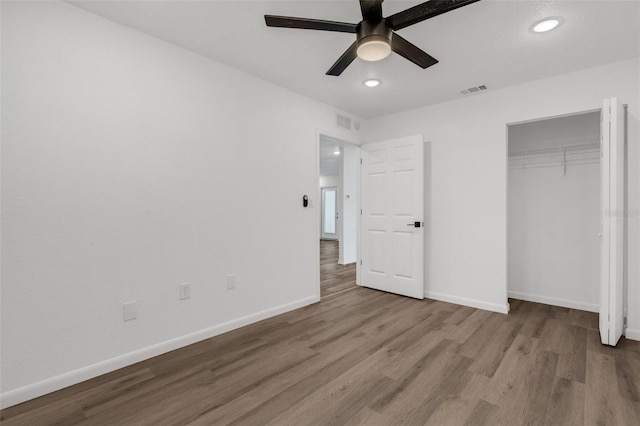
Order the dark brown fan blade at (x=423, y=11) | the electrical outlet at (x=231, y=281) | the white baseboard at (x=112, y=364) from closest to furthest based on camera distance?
the dark brown fan blade at (x=423, y=11) < the white baseboard at (x=112, y=364) < the electrical outlet at (x=231, y=281)

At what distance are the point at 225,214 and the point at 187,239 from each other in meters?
Answer: 0.43

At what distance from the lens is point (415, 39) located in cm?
247

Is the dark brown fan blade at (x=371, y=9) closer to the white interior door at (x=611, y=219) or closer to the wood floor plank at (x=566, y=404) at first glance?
the white interior door at (x=611, y=219)

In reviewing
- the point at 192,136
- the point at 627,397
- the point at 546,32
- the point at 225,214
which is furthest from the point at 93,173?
the point at 627,397

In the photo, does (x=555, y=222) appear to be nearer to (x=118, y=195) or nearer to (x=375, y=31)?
(x=375, y=31)

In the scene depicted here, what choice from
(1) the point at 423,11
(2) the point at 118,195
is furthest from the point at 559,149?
(2) the point at 118,195

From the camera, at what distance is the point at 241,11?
2.13 metres

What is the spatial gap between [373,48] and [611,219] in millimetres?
2483

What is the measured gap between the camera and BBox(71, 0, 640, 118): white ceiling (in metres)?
2.09

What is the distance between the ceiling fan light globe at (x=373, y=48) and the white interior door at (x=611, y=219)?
216 cm

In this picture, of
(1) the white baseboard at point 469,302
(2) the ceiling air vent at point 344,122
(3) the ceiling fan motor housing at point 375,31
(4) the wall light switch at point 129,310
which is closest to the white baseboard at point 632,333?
(1) the white baseboard at point 469,302

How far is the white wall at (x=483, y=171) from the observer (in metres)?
2.81

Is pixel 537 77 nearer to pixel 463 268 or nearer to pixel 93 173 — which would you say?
pixel 463 268

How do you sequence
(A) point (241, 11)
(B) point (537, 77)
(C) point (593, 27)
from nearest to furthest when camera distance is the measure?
(A) point (241, 11) < (C) point (593, 27) < (B) point (537, 77)
